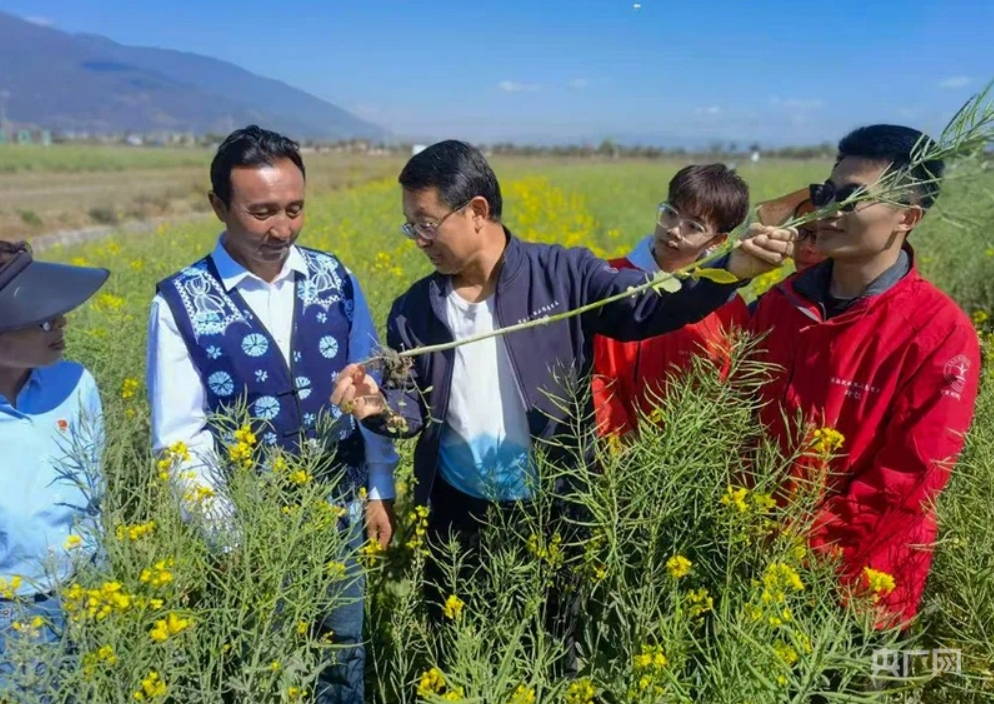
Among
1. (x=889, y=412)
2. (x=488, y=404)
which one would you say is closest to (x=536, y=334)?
(x=488, y=404)

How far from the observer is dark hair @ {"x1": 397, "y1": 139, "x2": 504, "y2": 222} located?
1.63 m

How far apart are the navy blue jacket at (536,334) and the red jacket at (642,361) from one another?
12cm

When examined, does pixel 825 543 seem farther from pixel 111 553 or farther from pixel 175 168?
pixel 175 168

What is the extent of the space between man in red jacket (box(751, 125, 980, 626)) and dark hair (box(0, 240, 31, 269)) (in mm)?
1698

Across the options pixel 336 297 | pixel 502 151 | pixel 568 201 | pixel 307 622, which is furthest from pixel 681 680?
pixel 502 151

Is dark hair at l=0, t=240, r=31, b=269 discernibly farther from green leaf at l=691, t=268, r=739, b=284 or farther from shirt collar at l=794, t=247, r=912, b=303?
shirt collar at l=794, t=247, r=912, b=303

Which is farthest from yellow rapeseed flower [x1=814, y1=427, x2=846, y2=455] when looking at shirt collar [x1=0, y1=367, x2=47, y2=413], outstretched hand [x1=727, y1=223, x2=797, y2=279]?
shirt collar [x1=0, y1=367, x2=47, y2=413]

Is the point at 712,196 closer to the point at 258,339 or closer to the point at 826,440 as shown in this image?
the point at 826,440

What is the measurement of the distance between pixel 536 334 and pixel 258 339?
2.22 ft

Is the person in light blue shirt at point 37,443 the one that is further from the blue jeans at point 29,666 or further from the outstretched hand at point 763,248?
the outstretched hand at point 763,248

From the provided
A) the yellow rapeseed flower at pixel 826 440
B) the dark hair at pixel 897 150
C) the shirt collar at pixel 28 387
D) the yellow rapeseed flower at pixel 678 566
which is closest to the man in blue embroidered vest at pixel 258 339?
the shirt collar at pixel 28 387

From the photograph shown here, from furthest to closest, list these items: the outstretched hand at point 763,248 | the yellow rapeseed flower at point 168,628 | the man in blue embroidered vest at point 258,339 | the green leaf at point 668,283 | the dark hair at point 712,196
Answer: the dark hair at point 712,196
the man in blue embroidered vest at point 258,339
the green leaf at point 668,283
the outstretched hand at point 763,248
the yellow rapeseed flower at point 168,628

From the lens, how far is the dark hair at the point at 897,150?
150 cm

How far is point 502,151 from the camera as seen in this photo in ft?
187
